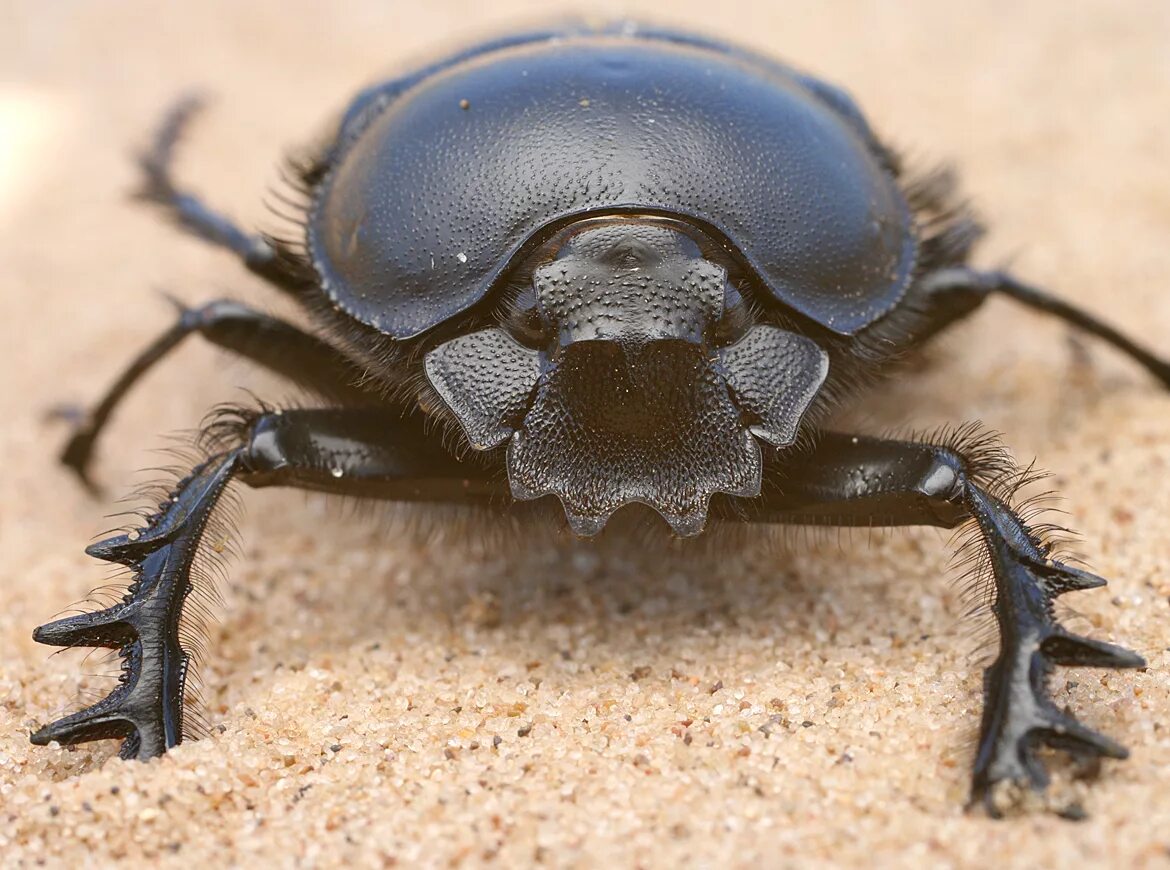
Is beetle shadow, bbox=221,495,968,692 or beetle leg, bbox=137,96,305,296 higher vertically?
beetle leg, bbox=137,96,305,296

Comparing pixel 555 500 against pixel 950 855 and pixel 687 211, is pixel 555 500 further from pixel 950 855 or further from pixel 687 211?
pixel 950 855

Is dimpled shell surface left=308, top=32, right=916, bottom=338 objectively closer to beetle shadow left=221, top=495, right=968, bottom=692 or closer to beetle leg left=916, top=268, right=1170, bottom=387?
beetle leg left=916, top=268, right=1170, bottom=387

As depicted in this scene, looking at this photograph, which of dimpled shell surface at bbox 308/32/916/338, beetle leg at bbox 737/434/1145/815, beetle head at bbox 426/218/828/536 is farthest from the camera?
dimpled shell surface at bbox 308/32/916/338

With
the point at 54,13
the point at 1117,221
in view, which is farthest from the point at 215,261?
the point at 1117,221

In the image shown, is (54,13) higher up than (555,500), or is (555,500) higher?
(54,13)

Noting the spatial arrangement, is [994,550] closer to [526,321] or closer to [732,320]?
[732,320]

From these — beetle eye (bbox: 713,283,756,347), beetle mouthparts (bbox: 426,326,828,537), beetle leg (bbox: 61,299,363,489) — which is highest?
beetle leg (bbox: 61,299,363,489)

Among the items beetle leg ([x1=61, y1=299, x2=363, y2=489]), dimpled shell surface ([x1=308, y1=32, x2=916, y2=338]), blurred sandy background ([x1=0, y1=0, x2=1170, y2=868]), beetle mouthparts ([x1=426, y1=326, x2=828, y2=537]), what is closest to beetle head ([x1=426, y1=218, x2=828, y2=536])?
beetle mouthparts ([x1=426, y1=326, x2=828, y2=537])

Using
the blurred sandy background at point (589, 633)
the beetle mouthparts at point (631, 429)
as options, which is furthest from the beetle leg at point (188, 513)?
the beetle mouthparts at point (631, 429)
